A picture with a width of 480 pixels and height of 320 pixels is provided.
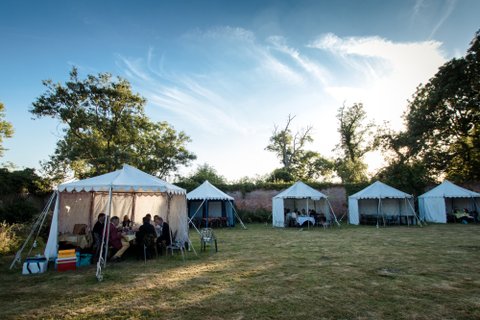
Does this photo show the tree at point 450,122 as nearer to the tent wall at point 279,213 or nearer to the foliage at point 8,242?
the tent wall at point 279,213

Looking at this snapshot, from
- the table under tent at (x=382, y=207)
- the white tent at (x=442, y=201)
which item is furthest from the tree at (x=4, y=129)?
the white tent at (x=442, y=201)

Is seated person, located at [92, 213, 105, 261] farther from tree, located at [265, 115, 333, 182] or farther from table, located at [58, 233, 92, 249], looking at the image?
tree, located at [265, 115, 333, 182]

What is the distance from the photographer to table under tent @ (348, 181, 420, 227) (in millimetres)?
15680

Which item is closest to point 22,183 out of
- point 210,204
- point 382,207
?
point 210,204

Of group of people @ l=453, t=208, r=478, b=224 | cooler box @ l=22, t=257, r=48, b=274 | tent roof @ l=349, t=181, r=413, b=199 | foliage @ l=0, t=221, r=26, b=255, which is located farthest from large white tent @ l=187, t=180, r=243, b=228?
group of people @ l=453, t=208, r=478, b=224

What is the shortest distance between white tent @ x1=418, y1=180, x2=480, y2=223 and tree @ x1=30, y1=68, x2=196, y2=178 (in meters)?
20.5

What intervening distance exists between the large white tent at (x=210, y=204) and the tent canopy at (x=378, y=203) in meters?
7.60

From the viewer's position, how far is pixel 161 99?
42.8ft

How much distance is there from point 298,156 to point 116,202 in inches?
1017

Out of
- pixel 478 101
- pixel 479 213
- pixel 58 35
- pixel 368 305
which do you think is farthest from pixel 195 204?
pixel 478 101

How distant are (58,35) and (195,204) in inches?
494

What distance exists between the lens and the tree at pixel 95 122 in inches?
703

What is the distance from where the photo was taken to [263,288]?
14.3 feet

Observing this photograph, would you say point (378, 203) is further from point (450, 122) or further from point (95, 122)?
point (95, 122)
